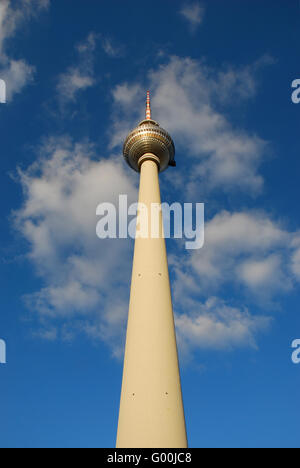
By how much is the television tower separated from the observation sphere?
939 centimetres

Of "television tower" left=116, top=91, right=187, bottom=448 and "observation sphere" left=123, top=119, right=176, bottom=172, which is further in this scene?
"observation sphere" left=123, top=119, right=176, bottom=172

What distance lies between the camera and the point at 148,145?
50.2m

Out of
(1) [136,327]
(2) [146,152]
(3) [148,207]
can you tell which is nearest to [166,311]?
(1) [136,327]

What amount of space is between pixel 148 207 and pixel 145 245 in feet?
19.0

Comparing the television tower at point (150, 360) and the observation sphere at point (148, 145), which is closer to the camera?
the television tower at point (150, 360)

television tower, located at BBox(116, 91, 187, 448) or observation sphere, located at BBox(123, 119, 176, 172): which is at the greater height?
observation sphere, located at BBox(123, 119, 176, 172)

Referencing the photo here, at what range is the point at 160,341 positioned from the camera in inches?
1211

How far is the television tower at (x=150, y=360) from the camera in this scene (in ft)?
85.5

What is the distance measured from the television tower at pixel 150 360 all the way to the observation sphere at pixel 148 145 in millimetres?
9388

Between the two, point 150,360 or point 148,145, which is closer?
point 150,360

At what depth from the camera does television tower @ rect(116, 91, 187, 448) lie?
2605 centimetres

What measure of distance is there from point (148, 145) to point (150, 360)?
2977 centimetres
